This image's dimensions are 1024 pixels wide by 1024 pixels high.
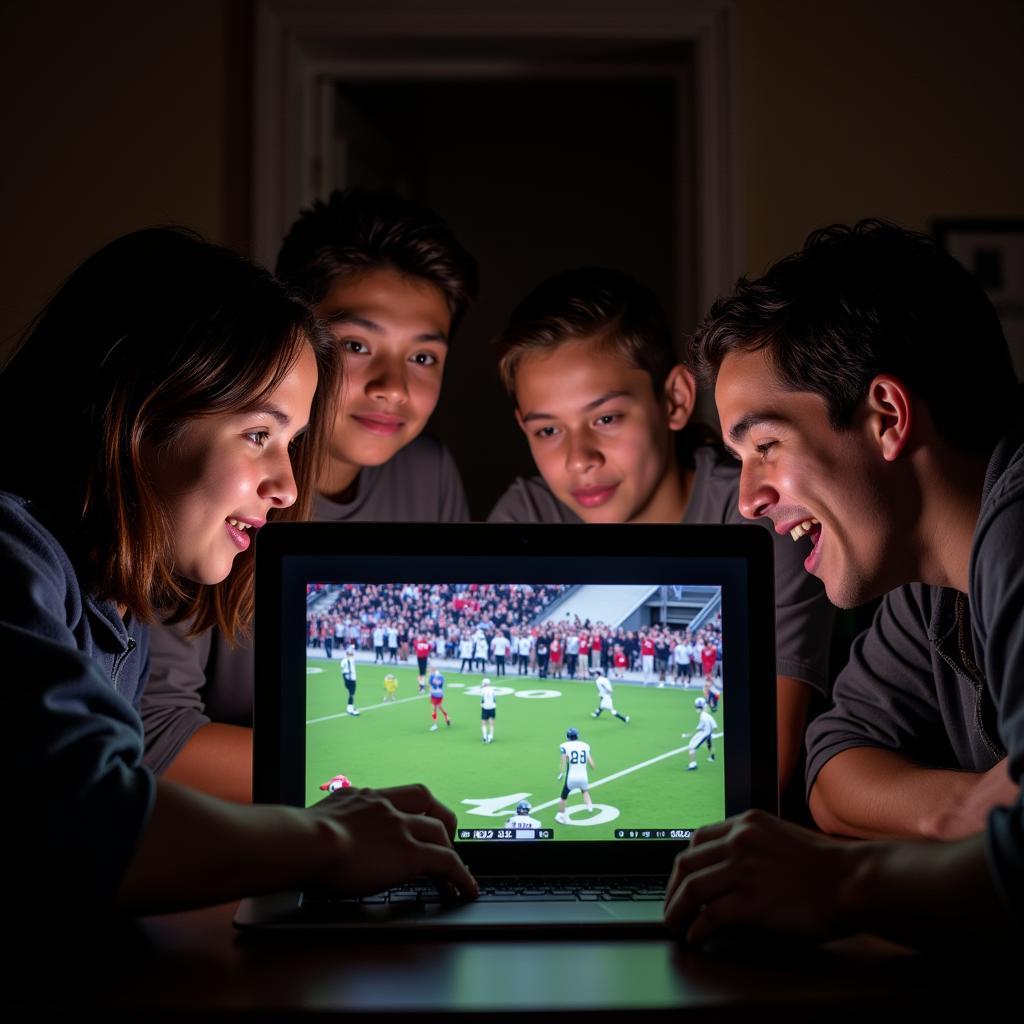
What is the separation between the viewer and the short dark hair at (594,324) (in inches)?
77.2

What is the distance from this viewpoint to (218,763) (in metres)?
1.34

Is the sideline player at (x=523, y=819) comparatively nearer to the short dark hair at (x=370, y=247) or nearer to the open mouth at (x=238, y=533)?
the open mouth at (x=238, y=533)

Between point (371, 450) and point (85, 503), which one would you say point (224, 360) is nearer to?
point (85, 503)

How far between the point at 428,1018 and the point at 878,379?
2.70 ft

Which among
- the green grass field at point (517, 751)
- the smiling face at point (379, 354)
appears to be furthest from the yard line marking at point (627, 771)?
the smiling face at point (379, 354)

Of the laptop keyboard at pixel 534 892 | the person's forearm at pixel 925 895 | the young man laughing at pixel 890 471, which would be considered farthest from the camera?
the young man laughing at pixel 890 471

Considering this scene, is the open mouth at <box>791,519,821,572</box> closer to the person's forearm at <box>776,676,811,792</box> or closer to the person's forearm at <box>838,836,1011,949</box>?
the person's forearm at <box>776,676,811,792</box>

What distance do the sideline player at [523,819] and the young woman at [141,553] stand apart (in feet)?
0.25

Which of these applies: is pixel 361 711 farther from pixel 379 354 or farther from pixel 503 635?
pixel 379 354

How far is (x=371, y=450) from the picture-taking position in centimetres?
198

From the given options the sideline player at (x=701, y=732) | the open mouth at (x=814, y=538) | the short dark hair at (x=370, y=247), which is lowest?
the sideline player at (x=701, y=732)

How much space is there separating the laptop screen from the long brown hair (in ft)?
0.65

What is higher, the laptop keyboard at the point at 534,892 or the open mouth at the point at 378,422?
the open mouth at the point at 378,422

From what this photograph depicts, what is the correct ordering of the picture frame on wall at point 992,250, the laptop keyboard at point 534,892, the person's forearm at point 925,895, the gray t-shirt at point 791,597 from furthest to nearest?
the picture frame on wall at point 992,250, the gray t-shirt at point 791,597, the laptop keyboard at point 534,892, the person's forearm at point 925,895
